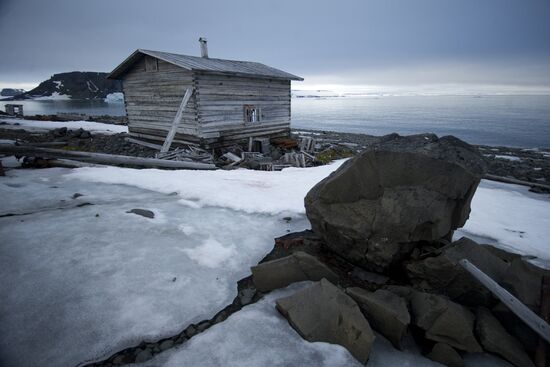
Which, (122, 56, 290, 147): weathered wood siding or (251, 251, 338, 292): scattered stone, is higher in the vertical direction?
(122, 56, 290, 147): weathered wood siding

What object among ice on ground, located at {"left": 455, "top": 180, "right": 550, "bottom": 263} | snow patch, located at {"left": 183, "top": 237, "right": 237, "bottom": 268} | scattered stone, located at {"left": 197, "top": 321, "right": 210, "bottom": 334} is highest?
snow patch, located at {"left": 183, "top": 237, "right": 237, "bottom": 268}

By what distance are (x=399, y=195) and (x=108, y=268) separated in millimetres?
4072

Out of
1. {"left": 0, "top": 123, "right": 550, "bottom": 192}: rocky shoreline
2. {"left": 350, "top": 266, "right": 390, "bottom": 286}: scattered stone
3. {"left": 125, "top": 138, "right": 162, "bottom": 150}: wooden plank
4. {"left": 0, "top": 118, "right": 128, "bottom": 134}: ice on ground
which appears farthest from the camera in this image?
{"left": 0, "top": 118, "right": 128, "bottom": 134}: ice on ground

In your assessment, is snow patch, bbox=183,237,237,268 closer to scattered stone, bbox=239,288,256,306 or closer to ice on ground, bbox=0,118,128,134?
scattered stone, bbox=239,288,256,306

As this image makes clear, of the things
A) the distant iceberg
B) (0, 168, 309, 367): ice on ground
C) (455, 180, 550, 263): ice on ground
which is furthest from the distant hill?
(455, 180, 550, 263): ice on ground

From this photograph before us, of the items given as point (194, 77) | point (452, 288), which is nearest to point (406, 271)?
point (452, 288)

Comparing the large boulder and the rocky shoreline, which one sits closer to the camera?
the large boulder

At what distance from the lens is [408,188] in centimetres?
385

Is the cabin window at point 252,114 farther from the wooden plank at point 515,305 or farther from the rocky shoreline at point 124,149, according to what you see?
the wooden plank at point 515,305

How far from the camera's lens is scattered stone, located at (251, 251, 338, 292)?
3672 mm

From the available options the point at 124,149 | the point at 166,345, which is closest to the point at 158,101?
the point at 124,149

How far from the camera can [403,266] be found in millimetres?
3943

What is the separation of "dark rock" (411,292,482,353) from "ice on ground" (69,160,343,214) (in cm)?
353

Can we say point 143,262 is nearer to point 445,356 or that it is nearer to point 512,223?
point 445,356
